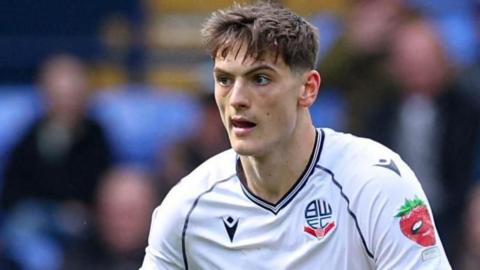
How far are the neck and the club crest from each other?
138 mm

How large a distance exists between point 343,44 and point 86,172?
1.83 meters

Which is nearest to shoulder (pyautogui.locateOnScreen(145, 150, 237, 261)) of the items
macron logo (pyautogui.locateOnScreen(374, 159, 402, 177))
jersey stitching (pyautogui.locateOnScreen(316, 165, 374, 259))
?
jersey stitching (pyautogui.locateOnScreen(316, 165, 374, 259))

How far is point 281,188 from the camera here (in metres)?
5.15

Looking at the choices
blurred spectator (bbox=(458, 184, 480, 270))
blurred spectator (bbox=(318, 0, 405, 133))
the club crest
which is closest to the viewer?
the club crest

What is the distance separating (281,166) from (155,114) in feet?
14.5

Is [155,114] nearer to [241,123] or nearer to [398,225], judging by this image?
[241,123]

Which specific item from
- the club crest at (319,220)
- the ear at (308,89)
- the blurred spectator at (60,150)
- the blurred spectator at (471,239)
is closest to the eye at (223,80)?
the ear at (308,89)

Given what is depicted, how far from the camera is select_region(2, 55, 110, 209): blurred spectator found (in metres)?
8.75

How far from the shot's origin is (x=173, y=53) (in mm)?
10047

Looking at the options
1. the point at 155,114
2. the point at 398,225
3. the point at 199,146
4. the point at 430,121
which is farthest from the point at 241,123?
the point at 155,114

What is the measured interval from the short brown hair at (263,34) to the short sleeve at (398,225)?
538 mm

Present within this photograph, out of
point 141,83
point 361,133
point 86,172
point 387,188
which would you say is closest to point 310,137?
point 387,188

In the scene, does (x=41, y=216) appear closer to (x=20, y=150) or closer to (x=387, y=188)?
(x=20, y=150)

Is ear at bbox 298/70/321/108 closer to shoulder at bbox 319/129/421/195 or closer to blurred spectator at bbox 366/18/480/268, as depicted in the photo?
shoulder at bbox 319/129/421/195
